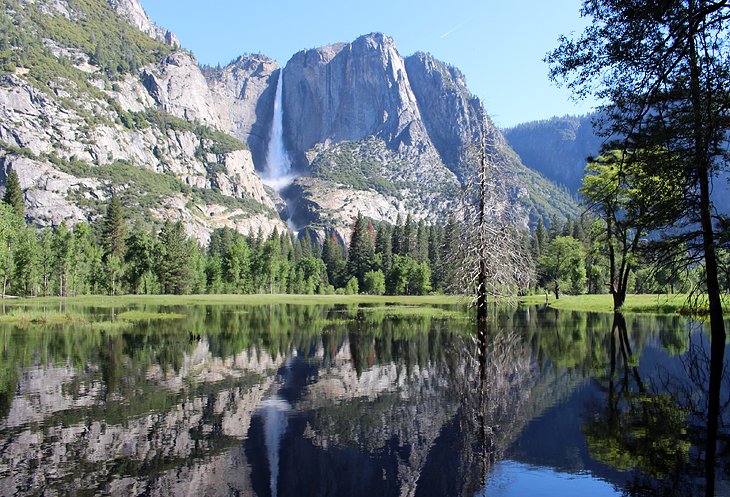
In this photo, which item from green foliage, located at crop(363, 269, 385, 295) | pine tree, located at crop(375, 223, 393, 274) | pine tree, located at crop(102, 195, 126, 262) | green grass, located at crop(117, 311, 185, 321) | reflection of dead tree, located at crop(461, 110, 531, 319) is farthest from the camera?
pine tree, located at crop(375, 223, 393, 274)

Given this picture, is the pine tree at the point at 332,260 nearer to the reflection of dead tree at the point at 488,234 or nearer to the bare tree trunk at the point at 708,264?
the reflection of dead tree at the point at 488,234

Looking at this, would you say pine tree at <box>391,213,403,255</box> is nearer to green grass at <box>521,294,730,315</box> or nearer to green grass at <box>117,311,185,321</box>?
green grass at <box>521,294,730,315</box>

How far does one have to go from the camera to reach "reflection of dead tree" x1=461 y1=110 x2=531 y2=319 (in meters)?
37.3

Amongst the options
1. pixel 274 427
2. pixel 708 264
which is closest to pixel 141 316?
pixel 274 427

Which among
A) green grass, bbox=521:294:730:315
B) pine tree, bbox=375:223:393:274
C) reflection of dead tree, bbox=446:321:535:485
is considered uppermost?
pine tree, bbox=375:223:393:274

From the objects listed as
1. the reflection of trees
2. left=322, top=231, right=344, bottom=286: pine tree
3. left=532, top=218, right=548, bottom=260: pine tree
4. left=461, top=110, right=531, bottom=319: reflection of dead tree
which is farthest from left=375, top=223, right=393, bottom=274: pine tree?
the reflection of trees

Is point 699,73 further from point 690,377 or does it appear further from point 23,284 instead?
point 23,284

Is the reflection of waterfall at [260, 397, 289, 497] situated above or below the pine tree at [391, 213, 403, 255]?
below

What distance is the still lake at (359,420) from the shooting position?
9828 millimetres

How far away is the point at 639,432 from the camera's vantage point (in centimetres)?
1198

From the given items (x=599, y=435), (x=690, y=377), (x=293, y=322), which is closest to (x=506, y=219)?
(x=293, y=322)

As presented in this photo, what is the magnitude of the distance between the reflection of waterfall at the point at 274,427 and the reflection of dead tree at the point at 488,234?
909 inches

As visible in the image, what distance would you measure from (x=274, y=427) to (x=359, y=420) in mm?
2100

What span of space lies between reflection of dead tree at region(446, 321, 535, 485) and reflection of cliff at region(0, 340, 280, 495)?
4.60 meters
